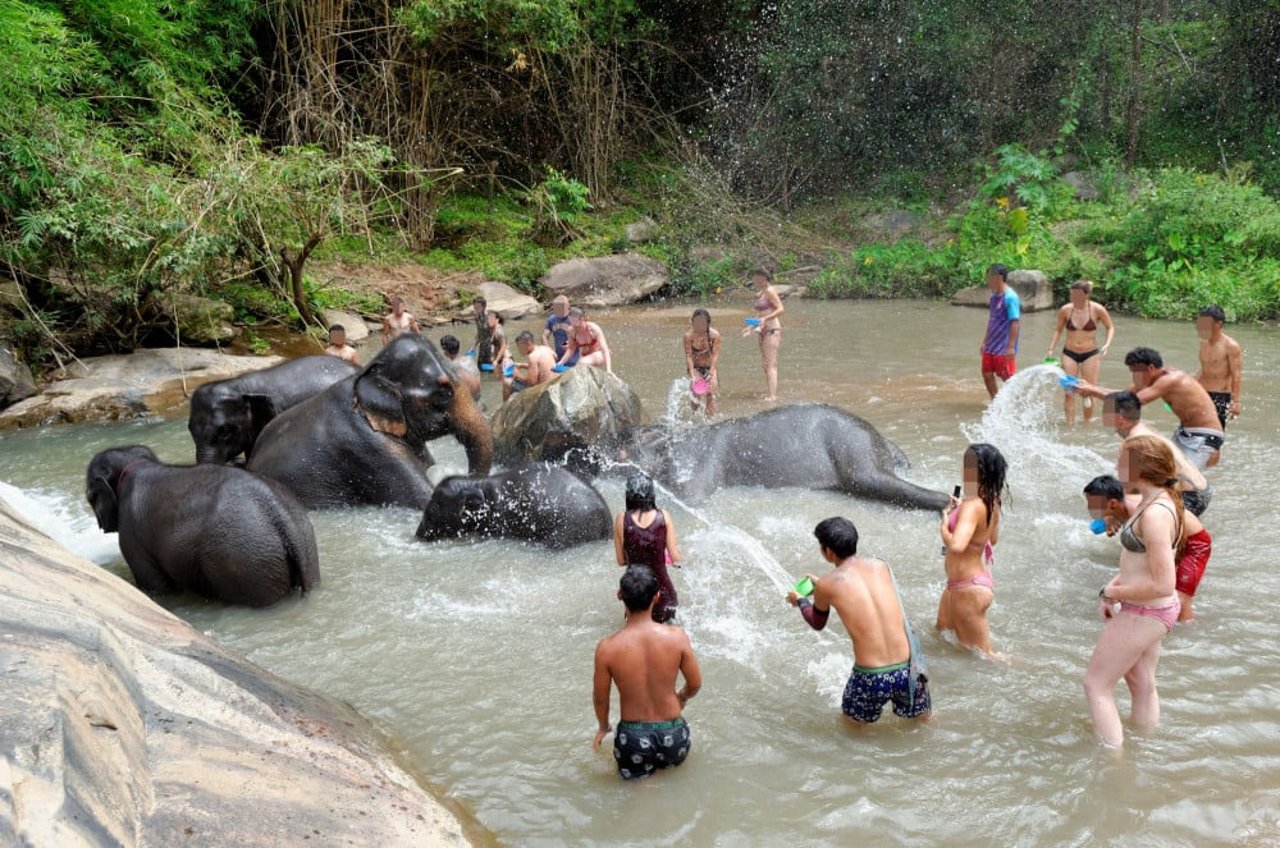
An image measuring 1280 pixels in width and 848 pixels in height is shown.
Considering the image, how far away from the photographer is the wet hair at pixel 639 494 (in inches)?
175

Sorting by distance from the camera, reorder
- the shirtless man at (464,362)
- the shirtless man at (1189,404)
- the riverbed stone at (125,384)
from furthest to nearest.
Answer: the riverbed stone at (125,384) → the shirtless man at (464,362) → the shirtless man at (1189,404)

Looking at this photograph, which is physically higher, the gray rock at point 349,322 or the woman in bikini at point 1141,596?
the woman in bikini at point 1141,596

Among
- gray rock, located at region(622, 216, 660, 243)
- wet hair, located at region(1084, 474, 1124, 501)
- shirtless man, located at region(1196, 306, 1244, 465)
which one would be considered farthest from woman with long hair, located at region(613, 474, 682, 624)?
gray rock, located at region(622, 216, 660, 243)

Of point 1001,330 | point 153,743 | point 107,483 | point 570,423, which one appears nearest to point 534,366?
point 570,423

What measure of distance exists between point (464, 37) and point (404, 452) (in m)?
13.9

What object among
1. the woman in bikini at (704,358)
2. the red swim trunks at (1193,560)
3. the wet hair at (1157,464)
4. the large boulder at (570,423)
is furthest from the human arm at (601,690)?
the woman in bikini at (704,358)

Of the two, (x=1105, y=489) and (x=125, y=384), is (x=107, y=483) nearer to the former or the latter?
(x=1105, y=489)

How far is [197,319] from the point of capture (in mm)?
12094

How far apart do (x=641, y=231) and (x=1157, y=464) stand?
678 inches

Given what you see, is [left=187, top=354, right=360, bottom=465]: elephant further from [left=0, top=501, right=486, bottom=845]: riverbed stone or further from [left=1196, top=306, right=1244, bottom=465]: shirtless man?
[left=1196, top=306, right=1244, bottom=465]: shirtless man

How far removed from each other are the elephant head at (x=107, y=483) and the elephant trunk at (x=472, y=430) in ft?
6.35

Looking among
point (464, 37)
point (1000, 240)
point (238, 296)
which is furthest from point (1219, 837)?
point (464, 37)

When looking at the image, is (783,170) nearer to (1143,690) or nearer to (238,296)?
(238,296)

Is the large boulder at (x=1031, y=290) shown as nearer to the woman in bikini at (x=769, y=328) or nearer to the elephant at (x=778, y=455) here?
the woman in bikini at (x=769, y=328)
